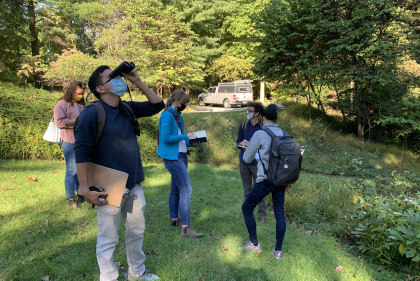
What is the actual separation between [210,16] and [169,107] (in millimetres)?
25401

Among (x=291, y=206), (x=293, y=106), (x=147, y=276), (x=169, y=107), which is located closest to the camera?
(x=147, y=276)

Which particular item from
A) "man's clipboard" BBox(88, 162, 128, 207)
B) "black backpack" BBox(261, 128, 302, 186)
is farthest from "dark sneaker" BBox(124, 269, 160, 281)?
"black backpack" BBox(261, 128, 302, 186)

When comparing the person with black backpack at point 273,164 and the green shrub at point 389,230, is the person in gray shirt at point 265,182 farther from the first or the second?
the green shrub at point 389,230

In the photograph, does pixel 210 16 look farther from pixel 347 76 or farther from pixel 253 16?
pixel 347 76

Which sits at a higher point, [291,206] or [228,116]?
[228,116]

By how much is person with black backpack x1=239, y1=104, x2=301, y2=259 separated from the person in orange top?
3033 mm

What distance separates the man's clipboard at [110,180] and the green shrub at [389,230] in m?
3.14

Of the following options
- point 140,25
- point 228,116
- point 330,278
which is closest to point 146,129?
point 228,116

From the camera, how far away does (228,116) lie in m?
13.0

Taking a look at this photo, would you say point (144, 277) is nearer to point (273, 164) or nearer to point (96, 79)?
point (273, 164)

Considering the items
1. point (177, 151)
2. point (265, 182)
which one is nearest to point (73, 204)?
point (177, 151)

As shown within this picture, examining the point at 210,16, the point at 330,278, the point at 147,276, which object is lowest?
the point at 330,278

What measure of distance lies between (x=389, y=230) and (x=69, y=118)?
4.96 meters

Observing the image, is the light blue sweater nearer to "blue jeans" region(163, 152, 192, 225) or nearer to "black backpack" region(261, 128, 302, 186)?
"blue jeans" region(163, 152, 192, 225)
